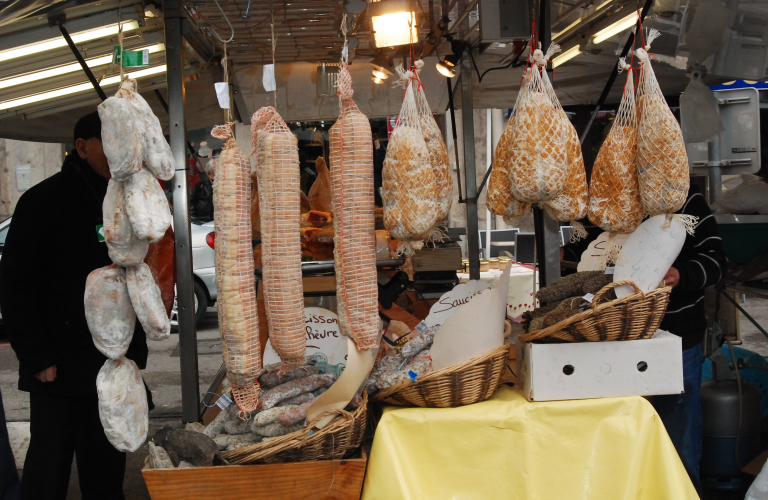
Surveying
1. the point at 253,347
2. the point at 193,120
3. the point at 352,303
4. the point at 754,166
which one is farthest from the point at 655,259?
the point at 754,166

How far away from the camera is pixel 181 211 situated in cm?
230

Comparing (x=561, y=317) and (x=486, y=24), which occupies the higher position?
(x=486, y=24)

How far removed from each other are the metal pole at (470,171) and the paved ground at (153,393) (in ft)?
7.01

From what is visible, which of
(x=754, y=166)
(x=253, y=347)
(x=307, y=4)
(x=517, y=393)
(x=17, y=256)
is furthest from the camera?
(x=754, y=166)

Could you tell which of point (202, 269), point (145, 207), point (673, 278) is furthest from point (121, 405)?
point (202, 269)

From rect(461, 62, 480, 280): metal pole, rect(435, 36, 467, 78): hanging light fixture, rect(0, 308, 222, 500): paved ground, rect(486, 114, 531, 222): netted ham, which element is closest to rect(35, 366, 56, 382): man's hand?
rect(0, 308, 222, 500): paved ground

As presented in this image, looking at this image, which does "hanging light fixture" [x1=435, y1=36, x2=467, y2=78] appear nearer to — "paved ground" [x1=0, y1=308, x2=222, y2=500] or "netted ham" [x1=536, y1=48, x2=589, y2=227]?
"netted ham" [x1=536, y1=48, x2=589, y2=227]

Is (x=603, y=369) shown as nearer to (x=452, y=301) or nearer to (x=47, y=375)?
(x=452, y=301)

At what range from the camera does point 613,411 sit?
2.02m

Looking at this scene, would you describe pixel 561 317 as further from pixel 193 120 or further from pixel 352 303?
pixel 193 120

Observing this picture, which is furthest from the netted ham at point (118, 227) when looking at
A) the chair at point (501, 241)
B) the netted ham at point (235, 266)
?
the chair at point (501, 241)

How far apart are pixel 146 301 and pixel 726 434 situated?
3300 mm

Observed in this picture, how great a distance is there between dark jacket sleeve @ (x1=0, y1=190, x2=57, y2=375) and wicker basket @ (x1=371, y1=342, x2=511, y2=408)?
1471mm

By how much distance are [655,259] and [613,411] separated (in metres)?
0.58
